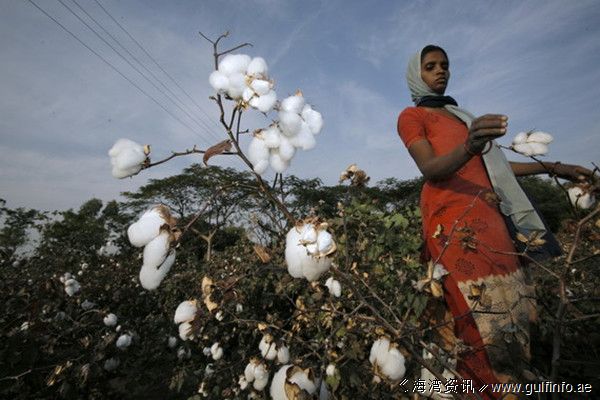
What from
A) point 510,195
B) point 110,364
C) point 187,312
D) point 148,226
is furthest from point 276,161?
point 110,364

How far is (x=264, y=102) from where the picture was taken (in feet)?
2.21

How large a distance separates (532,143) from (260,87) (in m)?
0.83

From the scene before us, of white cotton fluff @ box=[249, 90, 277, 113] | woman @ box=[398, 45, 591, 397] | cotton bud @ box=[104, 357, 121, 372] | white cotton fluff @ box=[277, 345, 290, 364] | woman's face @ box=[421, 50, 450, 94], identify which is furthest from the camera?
cotton bud @ box=[104, 357, 121, 372]

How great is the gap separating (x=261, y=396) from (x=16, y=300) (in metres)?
1.98

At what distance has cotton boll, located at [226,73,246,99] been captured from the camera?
674 millimetres

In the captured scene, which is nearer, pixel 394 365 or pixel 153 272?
pixel 153 272

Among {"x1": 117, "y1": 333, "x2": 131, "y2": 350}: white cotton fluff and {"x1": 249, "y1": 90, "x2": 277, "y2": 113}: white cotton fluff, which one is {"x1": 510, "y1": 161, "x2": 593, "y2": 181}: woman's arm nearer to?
{"x1": 249, "y1": 90, "x2": 277, "y2": 113}: white cotton fluff

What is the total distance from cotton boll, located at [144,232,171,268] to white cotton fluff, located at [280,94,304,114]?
0.33 metres

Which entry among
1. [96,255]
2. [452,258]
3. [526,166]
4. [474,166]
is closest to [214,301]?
[452,258]

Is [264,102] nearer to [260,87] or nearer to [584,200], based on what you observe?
[260,87]

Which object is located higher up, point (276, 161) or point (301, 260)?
point (276, 161)

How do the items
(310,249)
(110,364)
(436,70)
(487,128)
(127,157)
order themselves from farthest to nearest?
(110,364)
(436,70)
(487,128)
(127,157)
(310,249)

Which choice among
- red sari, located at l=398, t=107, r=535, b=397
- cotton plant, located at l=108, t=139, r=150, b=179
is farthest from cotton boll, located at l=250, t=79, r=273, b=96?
red sari, located at l=398, t=107, r=535, b=397

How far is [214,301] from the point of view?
80 centimetres
